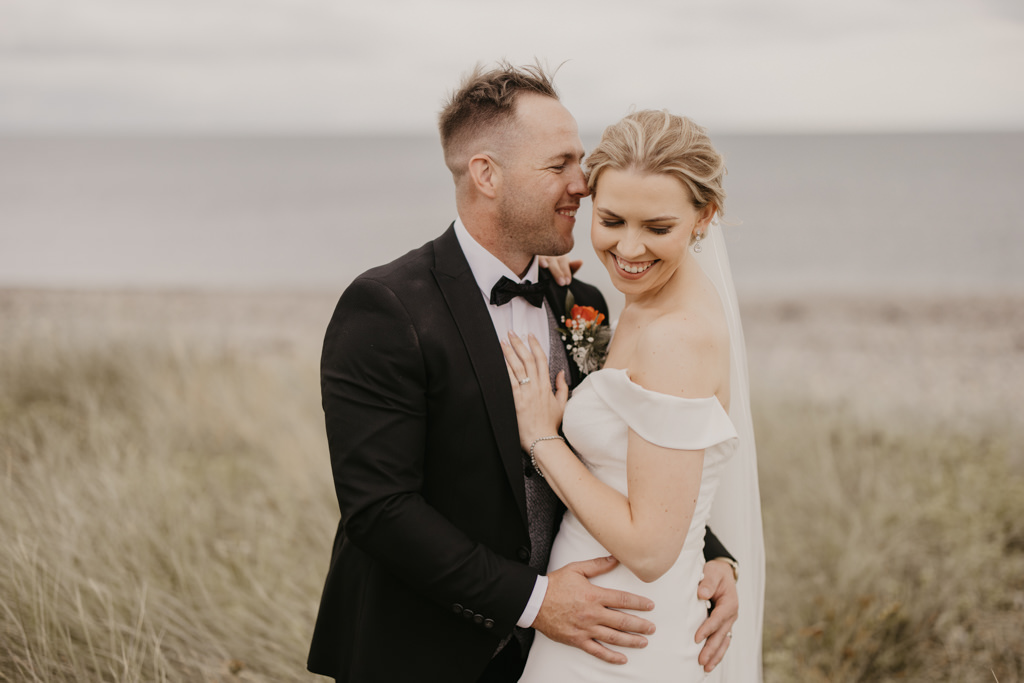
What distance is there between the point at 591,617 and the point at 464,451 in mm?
667

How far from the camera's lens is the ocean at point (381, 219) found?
28.0m

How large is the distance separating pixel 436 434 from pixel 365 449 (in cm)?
25

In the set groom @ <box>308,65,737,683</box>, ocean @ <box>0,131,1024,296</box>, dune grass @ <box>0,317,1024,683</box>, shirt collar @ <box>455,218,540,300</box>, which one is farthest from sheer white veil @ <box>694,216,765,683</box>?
ocean @ <box>0,131,1024,296</box>

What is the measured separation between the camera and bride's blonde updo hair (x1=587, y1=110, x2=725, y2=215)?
2.19 metres

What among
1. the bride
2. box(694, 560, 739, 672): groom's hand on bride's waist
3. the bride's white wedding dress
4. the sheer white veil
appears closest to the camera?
the bride

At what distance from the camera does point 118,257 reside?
1214 inches

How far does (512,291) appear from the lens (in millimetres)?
2607

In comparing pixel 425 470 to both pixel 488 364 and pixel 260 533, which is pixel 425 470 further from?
Answer: pixel 260 533

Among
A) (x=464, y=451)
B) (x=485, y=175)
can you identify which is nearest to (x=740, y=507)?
(x=464, y=451)

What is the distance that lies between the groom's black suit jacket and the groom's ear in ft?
0.88

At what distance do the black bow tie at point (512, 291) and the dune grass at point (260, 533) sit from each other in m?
2.29

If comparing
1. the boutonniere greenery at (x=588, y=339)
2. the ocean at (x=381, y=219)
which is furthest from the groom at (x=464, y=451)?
Answer: the ocean at (x=381, y=219)

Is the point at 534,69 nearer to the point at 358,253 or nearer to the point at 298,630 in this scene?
the point at 298,630

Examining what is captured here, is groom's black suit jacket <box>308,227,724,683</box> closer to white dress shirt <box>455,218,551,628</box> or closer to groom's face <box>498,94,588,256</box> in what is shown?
white dress shirt <box>455,218,551,628</box>
